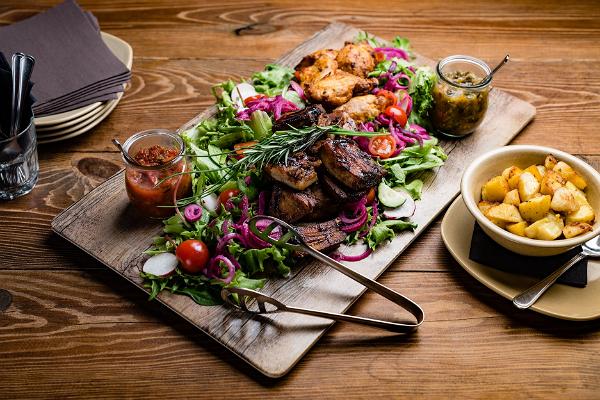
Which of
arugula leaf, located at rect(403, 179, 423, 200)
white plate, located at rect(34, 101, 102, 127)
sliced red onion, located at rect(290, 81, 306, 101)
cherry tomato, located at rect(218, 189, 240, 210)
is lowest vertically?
arugula leaf, located at rect(403, 179, 423, 200)

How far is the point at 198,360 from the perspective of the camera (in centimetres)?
305

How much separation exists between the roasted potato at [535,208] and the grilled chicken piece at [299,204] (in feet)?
2.98

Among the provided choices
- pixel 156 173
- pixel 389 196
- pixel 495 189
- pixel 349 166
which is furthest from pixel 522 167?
pixel 156 173

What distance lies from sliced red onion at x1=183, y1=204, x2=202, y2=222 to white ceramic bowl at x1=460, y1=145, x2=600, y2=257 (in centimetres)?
129

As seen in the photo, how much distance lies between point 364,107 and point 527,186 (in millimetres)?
1089

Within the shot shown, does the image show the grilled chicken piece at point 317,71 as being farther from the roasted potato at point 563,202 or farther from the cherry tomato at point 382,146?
the roasted potato at point 563,202

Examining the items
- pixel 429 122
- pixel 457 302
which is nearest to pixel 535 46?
pixel 429 122

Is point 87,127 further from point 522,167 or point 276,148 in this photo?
point 522,167

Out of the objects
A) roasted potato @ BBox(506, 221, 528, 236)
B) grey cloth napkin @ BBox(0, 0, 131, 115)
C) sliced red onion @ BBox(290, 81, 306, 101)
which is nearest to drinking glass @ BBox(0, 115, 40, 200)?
grey cloth napkin @ BBox(0, 0, 131, 115)

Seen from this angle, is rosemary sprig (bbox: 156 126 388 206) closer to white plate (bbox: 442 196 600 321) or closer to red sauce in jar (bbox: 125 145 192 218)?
red sauce in jar (bbox: 125 145 192 218)

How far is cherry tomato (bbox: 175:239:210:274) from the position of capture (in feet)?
10.5

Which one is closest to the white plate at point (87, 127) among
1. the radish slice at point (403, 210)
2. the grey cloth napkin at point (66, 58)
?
the grey cloth napkin at point (66, 58)

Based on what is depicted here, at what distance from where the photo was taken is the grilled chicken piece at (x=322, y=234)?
3.30 m

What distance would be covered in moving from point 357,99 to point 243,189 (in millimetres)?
920
